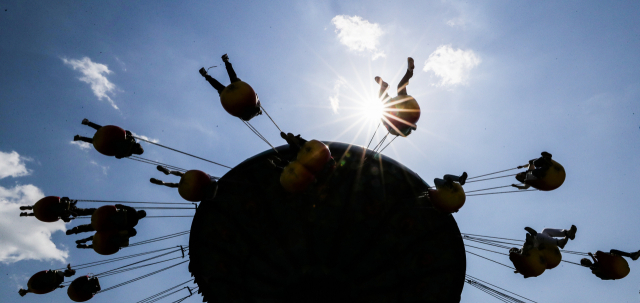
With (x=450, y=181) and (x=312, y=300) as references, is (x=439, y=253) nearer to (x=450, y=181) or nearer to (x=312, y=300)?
(x=450, y=181)

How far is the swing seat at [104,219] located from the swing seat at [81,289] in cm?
283

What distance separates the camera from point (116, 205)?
26.7 feet

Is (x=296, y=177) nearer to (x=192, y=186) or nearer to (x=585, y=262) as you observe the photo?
(x=192, y=186)

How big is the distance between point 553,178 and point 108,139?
12.1m

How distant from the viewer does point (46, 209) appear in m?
8.00

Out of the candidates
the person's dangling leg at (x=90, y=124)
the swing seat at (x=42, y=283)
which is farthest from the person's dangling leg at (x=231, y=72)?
the swing seat at (x=42, y=283)

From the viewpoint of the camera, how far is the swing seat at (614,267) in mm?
7969

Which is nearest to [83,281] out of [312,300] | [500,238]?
[312,300]

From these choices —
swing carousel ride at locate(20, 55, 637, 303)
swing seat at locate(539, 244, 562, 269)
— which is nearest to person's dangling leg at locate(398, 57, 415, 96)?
swing carousel ride at locate(20, 55, 637, 303)

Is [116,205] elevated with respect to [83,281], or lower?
elevated

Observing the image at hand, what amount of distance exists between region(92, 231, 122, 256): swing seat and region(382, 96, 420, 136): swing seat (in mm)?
8296

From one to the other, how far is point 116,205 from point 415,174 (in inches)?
350

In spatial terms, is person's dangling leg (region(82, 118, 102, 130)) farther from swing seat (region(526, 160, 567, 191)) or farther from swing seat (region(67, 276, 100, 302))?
swing seat (region(526, 160, 567, 191))

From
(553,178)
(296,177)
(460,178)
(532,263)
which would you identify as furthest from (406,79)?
(532,263)
